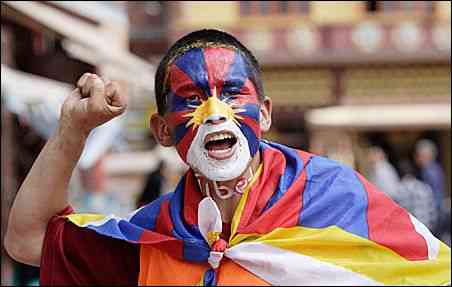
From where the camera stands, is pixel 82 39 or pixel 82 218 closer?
pixel 82 218

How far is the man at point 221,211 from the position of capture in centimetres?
248

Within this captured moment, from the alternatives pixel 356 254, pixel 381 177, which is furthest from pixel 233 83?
pixel 381 177

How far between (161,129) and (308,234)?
0.48m

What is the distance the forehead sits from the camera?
8.33 feet

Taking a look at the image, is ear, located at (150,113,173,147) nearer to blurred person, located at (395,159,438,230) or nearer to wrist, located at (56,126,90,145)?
wrist, located at (56,126,90,145)

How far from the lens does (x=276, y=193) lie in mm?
2557

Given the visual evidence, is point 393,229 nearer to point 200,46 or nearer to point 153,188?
point 200,46

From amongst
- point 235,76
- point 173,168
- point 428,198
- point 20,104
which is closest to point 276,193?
point 235,76

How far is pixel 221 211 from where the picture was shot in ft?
8.62

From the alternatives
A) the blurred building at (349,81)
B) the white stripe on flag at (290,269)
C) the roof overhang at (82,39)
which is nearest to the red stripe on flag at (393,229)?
the white stripe on flag at (290,269)

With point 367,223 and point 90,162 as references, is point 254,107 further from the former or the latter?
point 90,162

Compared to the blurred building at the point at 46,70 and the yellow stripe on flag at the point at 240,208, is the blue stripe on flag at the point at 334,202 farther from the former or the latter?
the blurred building at the point at 46,70

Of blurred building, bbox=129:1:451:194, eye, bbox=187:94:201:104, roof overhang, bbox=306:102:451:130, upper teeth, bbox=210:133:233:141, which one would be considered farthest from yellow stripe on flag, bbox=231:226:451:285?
roof overhang, bbox=306:102:451:130

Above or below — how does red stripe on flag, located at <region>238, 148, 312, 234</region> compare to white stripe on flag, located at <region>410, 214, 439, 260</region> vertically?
above
